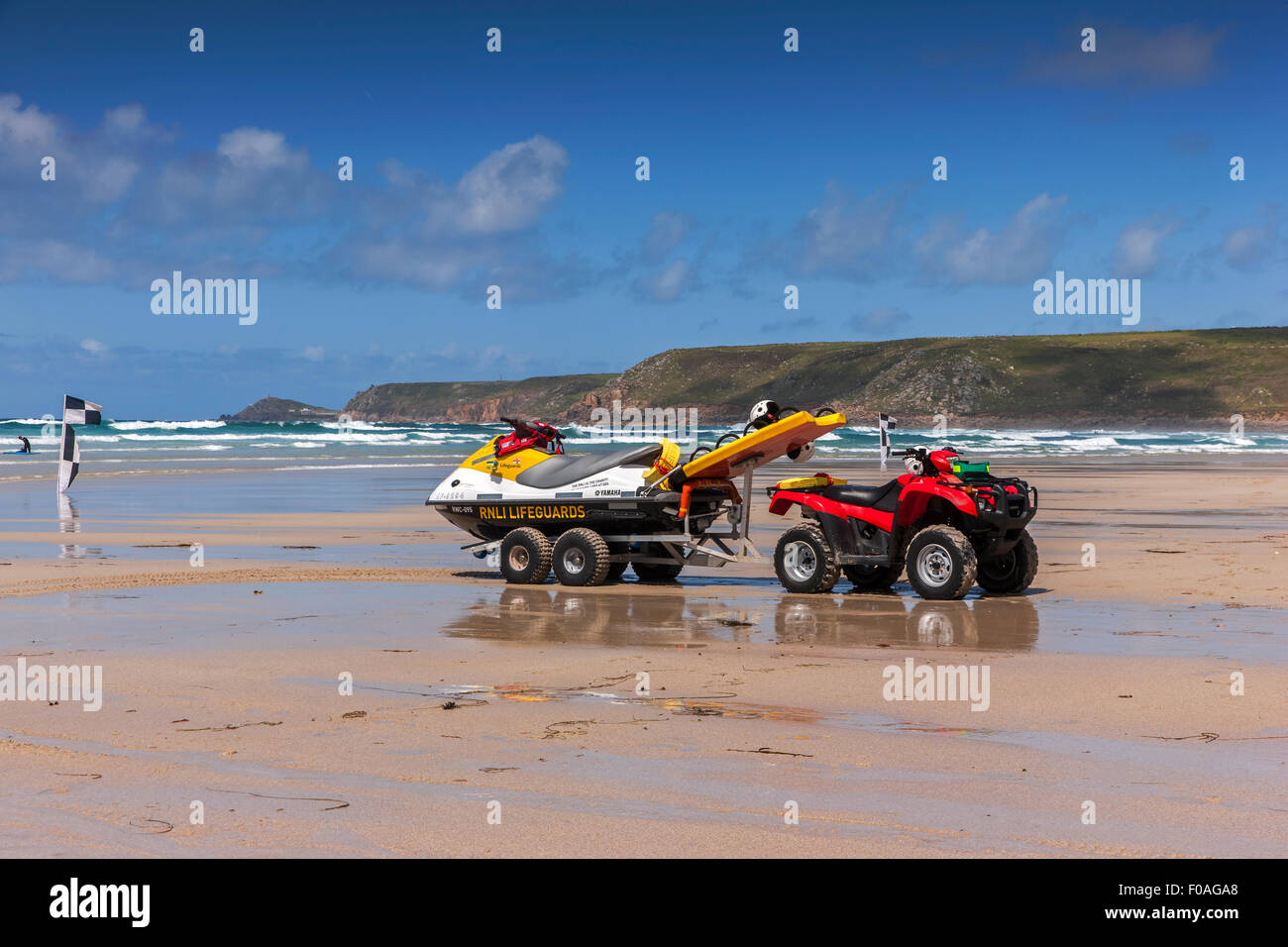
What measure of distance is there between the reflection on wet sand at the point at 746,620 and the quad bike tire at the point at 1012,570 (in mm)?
332

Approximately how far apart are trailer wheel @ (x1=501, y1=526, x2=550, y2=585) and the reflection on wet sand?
0.53 metres

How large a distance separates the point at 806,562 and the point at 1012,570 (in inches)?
73.7

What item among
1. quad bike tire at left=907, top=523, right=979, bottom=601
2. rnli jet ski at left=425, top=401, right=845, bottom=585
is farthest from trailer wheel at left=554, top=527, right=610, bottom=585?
quad bike tire at left=907, top=523, right=979, bottom=601

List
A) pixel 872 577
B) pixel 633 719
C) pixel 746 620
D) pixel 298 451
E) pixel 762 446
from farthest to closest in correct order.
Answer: pixel 298 451 → pixel 872 577 → pixel 762 446 → pixel 746 620 → pixel 633 719

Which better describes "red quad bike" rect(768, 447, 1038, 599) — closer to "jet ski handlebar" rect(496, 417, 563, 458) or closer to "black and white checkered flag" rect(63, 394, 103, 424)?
"jet ski handlebar" rect(496, 417, 563, 458)

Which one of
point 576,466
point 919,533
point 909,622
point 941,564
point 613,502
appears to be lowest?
point 909,622

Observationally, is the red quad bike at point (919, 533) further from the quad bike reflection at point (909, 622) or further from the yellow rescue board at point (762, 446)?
the yellow rescue board at point (762, 446)

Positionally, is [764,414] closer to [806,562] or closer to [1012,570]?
[806,562]

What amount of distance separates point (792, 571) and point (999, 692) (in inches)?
191

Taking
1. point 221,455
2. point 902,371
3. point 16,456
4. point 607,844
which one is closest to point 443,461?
point 221,455

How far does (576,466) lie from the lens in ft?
42.5

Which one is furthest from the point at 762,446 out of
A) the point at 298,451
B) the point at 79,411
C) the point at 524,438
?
the point at 298,451

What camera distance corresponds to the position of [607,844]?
468 centimetres
